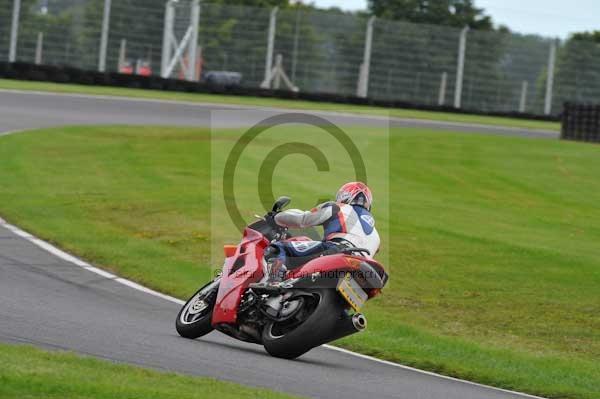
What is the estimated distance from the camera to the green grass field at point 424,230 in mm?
10898

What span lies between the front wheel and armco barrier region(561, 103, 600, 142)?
23.2 m

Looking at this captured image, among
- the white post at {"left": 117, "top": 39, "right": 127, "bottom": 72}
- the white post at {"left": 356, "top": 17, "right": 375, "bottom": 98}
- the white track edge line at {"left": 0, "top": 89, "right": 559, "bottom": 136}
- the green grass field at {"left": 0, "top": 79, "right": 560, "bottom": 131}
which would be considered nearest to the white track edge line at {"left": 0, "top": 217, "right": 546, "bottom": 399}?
the white track edge line at {"left": 0, "top": 89, "right": 559, "bottom": 136}

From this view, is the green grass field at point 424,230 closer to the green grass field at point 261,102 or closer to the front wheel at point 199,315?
the front wheel at point 199,315

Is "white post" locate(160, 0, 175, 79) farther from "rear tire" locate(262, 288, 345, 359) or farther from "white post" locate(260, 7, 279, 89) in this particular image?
"rear tire" locate(262, 288, 345, 359)

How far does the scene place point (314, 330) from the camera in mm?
8641

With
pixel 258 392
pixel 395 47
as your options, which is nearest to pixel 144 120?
pixel 395 47

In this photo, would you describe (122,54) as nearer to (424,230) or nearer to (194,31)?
(194,31)

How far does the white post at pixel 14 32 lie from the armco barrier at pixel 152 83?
3.23ft

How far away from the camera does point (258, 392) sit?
7223 millimetres

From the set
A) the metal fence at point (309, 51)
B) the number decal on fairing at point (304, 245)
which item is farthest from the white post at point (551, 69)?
the number decal on fairing at point (304, 245)

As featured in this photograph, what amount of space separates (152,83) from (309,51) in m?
5.66

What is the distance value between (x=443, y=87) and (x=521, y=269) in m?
28.1

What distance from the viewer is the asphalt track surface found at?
26.6 feet
